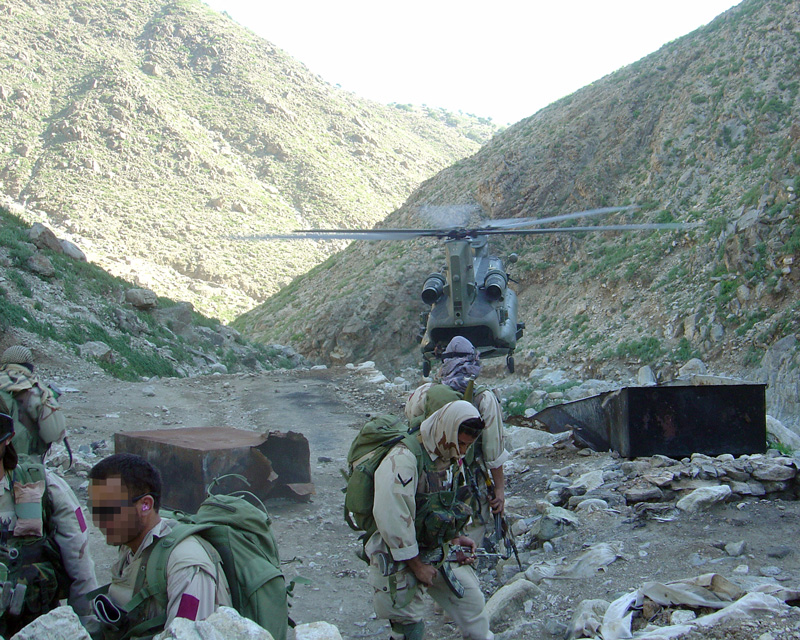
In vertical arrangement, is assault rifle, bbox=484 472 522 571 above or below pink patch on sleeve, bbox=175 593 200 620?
below

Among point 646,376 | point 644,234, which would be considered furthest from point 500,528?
point 644,234

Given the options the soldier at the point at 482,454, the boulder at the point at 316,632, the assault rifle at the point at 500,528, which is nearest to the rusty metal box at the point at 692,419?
the assault rifle at the point at 500,528

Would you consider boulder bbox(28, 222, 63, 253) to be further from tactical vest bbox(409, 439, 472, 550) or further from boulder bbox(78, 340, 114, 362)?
tactical vest bbox(409, 439, 472, 550)

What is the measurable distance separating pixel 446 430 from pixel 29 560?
1.65 m

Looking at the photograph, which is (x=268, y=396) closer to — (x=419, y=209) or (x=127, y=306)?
(x=127, y=306)

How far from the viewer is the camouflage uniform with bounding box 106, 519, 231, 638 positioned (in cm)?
190

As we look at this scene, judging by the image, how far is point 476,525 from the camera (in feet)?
13.0

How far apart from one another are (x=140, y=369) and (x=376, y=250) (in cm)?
1400

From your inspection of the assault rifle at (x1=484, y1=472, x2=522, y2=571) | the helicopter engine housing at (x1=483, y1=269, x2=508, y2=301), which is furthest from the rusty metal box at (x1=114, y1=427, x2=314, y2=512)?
the helicopter engine housing at (x1=483, y1=269, x2=508, y2=301)

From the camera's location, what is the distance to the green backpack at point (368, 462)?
2.99 meters

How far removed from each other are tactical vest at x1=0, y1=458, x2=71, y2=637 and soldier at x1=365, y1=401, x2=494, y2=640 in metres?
1.24

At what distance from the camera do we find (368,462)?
301 centimetres

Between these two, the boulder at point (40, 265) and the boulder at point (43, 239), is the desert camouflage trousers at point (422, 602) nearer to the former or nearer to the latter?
the boulder at point (40, 265)

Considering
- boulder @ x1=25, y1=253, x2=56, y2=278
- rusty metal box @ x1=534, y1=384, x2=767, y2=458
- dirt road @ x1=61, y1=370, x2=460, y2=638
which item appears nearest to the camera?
dirt road @ x1=61, y1=370, x2=460, y2=638
